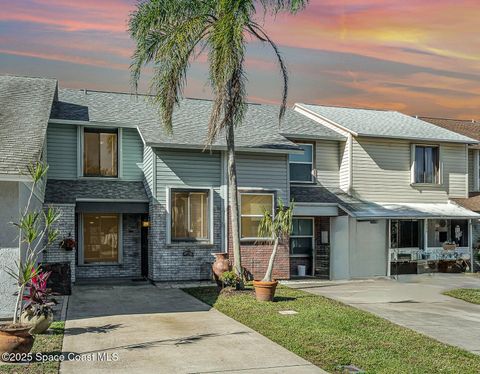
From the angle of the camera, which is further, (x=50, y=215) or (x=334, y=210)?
(x=334, y=210)

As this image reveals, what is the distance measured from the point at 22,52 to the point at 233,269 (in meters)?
10.3

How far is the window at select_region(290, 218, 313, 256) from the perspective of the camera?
21797 mm

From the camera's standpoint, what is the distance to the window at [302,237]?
71.5 ft

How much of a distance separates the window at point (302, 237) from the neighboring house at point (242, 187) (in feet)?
0.13

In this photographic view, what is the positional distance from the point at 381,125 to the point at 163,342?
1685 cm

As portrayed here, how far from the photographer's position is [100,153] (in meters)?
20.0

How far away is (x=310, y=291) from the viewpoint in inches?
676

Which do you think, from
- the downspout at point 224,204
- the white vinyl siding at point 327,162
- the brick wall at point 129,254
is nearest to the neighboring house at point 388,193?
the white vinyl siding at point 327,162

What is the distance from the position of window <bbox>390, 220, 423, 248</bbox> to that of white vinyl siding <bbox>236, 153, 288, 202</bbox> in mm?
4936

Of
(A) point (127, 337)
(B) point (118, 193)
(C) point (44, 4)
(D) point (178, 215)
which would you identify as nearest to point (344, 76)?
(D) point (178, 215)

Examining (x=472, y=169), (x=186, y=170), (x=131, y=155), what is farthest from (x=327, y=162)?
(x=131, y=155)

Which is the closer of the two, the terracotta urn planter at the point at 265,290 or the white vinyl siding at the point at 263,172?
the terracotta urn planter at the point at 265,290

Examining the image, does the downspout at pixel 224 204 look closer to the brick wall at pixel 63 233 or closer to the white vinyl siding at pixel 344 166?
the brick wall at pixel 63 233

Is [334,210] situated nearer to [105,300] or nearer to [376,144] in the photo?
[376,144]
